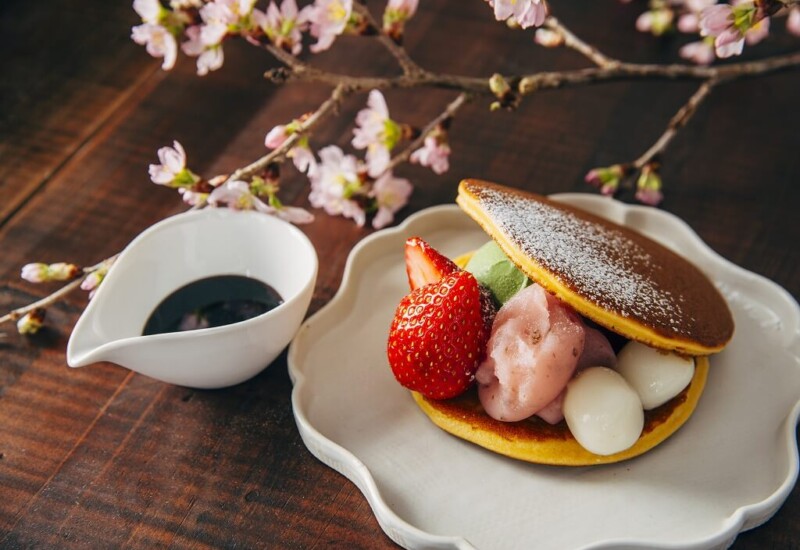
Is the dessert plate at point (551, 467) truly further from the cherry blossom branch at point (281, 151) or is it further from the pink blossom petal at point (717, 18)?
the pink blossom petal at point (717, 18)

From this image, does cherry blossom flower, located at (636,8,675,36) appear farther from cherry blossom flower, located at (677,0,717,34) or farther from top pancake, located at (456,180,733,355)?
top pancake, located at (456,180,733,355)

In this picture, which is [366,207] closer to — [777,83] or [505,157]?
[505,157]

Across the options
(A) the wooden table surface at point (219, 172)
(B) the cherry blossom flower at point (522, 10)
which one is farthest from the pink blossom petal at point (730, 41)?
(A) the wooden table surface at point (219, 172)

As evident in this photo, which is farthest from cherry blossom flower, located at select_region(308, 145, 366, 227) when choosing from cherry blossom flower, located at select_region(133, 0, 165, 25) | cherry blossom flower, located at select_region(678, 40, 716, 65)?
cherry blossom flower, located at select_region(678, 40, 716, 65)

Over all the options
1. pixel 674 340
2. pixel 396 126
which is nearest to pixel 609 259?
pixel 674 340

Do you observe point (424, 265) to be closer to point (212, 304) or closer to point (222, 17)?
point (212, 304)

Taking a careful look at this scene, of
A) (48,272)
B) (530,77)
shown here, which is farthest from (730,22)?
(48,272)
